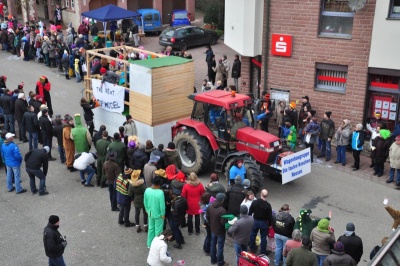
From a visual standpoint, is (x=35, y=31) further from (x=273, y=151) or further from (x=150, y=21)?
(x=273, y=151)

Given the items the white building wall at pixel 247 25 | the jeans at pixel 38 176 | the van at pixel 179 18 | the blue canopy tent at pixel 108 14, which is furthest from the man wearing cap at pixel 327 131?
the van at pixel 179 18

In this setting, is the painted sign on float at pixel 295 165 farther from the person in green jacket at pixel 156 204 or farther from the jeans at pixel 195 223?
the person in green jacket at pixel 156 204

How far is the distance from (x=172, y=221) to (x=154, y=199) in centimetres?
69

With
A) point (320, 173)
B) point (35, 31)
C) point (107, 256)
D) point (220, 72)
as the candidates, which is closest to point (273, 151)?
point (320, 173)

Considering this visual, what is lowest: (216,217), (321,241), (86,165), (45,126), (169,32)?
(86,165)

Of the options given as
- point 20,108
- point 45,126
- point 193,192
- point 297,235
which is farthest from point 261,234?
point 20,108

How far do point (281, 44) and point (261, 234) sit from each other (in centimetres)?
842

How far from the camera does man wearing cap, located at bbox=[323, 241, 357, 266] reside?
8.16 m

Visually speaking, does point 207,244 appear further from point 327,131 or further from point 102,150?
point 327,131

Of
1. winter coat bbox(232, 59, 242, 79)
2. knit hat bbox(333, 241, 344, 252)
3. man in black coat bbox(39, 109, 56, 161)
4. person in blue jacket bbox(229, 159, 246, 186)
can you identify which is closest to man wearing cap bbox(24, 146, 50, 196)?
man in black coat bbox(39, 109, 56, 161)

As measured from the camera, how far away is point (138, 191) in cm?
1070

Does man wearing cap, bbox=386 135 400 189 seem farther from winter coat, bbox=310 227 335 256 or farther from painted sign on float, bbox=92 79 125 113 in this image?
painted sign on float, bbox=92 79 125 113

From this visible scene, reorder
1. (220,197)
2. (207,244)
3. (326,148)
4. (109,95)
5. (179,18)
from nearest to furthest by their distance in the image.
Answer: (220,197)
(207,244)
(326,148)
(109,95)
(179,18)

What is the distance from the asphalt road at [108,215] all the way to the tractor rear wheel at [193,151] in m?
0.50
